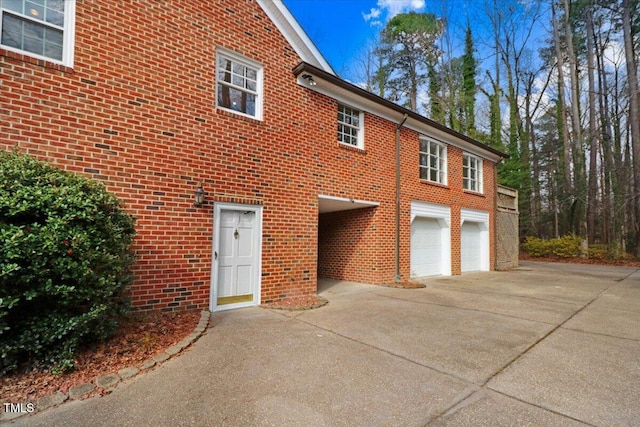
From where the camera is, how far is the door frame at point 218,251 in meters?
5.49

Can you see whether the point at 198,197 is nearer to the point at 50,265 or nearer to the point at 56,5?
the point at 50,265

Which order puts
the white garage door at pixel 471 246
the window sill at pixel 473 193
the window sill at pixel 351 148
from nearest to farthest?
1. the window sill at pixel 351 148
2. the window sill at pixel 473 193
3. the white garage door at pixel 471 246

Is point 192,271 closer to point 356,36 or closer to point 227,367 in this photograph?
point 227,367

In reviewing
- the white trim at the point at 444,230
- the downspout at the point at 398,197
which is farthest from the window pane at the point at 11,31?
the white trim at the point at 444,230

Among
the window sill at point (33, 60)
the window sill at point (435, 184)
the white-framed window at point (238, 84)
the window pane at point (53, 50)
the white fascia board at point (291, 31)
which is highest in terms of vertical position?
the white fascia board at point (291, 31)

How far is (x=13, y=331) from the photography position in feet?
9.21

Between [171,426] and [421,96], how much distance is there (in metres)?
24.0

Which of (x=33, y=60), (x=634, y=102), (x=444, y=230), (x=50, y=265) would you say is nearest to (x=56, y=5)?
(x=33, y=60)

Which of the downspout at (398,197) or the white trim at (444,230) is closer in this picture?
the downspout at (398,197)

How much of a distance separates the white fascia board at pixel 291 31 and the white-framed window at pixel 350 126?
1321 mm

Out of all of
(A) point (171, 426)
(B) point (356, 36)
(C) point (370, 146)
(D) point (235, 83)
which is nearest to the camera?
(A) point (171, 426)

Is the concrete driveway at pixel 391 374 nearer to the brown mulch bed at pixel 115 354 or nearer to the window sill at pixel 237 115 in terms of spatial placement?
the brown mulch bed at pixel 115 354

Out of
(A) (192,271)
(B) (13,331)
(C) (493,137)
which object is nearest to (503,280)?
(A) (192,271)

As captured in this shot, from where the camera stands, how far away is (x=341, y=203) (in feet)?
26.7
